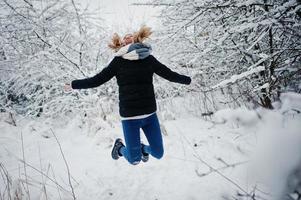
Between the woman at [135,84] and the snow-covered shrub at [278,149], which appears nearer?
the snow-covered shrub at [278,149]

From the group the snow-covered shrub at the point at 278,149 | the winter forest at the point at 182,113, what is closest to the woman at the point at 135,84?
the winter forest at the point at 182,113

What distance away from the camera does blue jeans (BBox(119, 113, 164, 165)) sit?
2.96 metres

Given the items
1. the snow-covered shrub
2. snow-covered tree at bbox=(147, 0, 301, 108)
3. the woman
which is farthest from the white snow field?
snow-covered tree at bbox=(147, 0, 301, 108)

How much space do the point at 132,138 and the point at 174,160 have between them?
96cm

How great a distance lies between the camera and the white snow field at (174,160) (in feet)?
2.45

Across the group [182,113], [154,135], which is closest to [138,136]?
[154,135]

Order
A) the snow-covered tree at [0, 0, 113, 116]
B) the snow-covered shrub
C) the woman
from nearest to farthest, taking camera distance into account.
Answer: the snow-covered shrub → the woman → the snow-covered tree at [0, 0, 113, 116]

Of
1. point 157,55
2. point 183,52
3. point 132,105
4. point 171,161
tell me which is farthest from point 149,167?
point 157,55

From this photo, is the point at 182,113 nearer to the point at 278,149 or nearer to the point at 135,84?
the point at 135,84

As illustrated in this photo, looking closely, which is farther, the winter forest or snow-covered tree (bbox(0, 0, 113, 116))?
snow-covered tree (bbox(0, 0, 113, 116))

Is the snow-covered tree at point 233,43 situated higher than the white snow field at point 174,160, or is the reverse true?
the snow-covered tree at point 233,43

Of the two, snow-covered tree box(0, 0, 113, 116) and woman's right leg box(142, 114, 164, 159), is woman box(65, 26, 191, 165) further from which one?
snow-covered tree box(0, 0, 113, 116)

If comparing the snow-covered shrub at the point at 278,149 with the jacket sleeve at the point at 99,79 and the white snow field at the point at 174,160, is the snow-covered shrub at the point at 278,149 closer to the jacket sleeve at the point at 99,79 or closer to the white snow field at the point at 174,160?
the white snow field at the point at 174,160

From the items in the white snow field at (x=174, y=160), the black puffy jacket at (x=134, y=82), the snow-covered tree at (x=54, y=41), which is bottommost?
the white snow field at (x=174, y=160)
